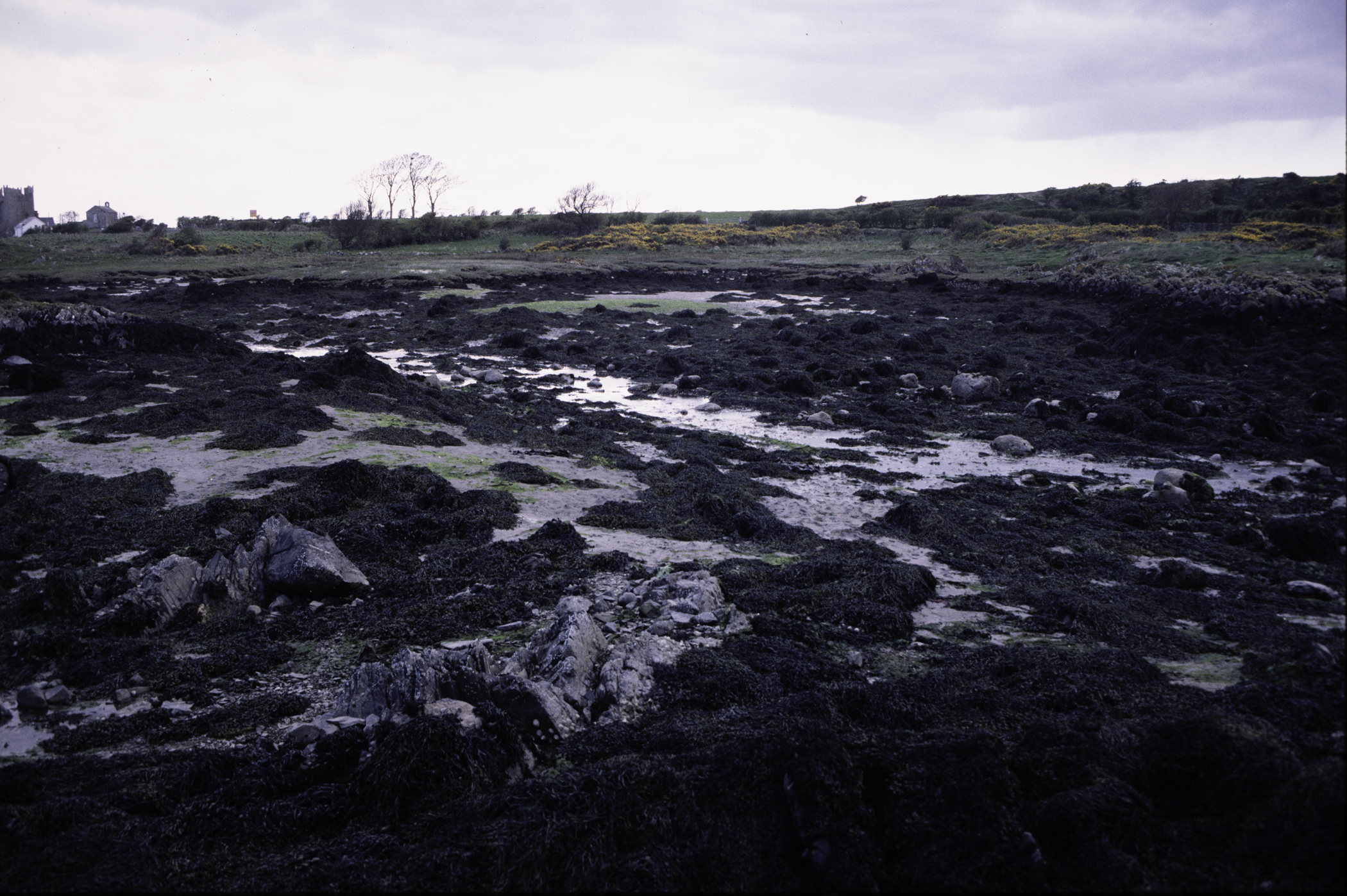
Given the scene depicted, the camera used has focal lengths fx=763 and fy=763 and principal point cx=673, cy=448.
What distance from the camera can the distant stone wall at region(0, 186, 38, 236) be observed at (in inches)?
1889

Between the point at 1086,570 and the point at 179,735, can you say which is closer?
the point at 179,735

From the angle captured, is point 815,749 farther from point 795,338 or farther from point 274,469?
point 795,338

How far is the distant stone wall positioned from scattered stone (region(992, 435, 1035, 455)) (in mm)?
59767

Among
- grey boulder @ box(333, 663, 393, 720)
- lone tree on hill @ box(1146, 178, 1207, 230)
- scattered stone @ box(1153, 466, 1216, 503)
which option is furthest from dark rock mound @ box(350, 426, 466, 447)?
lone tree on hill @ box(1146, 178, 1207, 230)

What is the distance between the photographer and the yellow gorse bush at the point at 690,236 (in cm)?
5609

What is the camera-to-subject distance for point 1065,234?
45969mm

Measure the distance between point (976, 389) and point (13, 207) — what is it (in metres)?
62.2

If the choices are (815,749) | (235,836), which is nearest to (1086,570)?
(815,749)

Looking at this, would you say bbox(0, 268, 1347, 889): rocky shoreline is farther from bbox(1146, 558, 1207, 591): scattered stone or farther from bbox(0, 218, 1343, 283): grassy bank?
bbox(0, 218, 1343, 283): grassy bank

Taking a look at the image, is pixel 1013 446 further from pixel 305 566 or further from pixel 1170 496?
pixel 305 566

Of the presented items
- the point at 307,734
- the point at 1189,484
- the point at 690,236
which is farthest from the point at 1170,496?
the point at 690,236

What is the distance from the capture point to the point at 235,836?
3301mm

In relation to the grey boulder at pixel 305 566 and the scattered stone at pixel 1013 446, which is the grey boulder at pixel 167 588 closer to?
the grey boulder at pixel 305 566

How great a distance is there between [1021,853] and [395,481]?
753 centimetres
